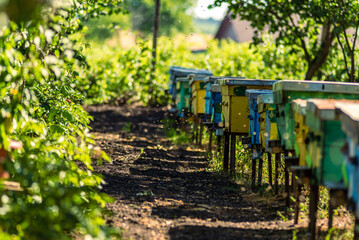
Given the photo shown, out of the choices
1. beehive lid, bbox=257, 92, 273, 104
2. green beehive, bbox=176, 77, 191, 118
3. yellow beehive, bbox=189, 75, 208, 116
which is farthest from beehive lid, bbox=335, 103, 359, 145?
green beehive, bbox=176, 77, 191, 118

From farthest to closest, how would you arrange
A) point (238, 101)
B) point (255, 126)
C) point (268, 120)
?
point (238, 101) → point (255, 126) → point (268, 120)

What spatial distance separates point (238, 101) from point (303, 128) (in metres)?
2.82

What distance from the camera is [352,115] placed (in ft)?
11.3

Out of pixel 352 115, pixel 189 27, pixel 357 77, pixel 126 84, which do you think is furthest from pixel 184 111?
pixel 189 27

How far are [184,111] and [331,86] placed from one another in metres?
6.67

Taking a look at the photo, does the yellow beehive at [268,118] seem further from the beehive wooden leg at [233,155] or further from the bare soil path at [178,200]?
the beehive wooden leg at [233,155]

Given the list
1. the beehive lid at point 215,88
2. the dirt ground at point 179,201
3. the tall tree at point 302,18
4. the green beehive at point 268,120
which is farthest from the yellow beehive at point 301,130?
the tall tree at point 302,18

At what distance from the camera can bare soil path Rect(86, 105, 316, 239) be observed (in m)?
4.95

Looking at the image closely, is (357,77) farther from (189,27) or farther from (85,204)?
(189,27)

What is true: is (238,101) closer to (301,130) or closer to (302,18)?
(301,130)

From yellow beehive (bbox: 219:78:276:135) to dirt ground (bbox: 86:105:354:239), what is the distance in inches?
31.7

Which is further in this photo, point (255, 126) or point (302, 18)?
point (302, 18)

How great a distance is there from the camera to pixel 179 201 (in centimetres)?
618

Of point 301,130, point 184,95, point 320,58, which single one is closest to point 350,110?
point 301,130
